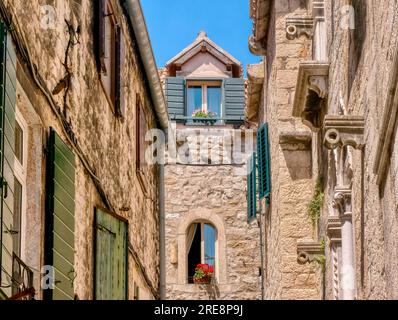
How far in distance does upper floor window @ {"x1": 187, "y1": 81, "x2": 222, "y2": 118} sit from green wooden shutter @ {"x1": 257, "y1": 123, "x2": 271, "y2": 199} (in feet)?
32.8

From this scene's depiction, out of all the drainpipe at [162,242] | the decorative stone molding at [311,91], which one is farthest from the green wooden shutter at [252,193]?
the decorative stone molding at [311,91]

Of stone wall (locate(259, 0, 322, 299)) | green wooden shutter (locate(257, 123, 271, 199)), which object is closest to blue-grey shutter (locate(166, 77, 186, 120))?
green wooden shutter (locate(257, 123, 271, 199))

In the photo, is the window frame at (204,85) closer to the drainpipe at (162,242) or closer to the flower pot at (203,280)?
the flower pot at (203,280)

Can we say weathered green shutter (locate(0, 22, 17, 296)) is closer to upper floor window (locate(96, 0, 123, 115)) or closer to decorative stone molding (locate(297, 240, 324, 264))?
upper floor window (locate(96, 0, 123, 115))

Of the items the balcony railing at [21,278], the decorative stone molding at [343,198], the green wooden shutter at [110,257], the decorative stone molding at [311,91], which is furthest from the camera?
the green wooden shutter at [110,257]

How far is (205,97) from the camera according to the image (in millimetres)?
27609

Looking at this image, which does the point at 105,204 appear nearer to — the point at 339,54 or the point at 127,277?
the point at 127,277

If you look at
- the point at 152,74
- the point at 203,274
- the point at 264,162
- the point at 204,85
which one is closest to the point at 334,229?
the point at 264,162

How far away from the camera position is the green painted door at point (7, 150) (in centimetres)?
801

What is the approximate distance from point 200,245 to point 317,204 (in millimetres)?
11517

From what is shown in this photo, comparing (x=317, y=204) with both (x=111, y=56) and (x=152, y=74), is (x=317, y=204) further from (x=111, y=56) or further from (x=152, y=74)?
(x=152, y=74)

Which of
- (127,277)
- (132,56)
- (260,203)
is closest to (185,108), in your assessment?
(260,203)

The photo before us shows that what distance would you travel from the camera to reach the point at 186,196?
2462 cm

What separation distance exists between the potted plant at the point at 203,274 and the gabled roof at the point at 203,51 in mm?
5197
